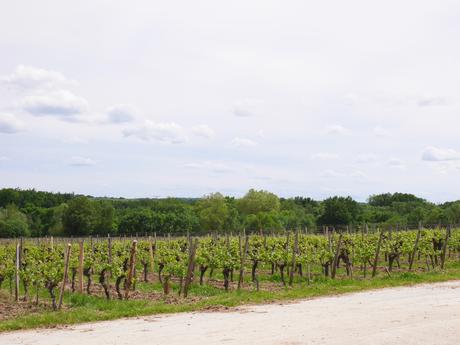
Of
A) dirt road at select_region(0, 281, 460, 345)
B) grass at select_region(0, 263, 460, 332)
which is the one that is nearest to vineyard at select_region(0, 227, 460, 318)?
grass at select_region(0, 263, 460, 332)

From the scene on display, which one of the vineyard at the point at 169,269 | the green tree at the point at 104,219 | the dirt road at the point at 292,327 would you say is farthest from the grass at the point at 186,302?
the green tree at the point at 104,219

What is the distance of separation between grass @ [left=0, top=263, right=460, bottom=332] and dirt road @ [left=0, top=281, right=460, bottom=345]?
72 cm

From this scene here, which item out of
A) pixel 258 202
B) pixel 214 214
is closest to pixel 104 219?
pixel 214 214

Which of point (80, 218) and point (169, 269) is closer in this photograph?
point (169, 269)

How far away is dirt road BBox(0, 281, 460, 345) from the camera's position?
9.67m

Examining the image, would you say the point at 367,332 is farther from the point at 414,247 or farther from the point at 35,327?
the point at 414,247

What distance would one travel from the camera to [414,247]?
79.7 feet

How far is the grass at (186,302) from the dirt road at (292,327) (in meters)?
0.72

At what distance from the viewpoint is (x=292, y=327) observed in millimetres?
10891

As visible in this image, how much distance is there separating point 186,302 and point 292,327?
5.03 meters

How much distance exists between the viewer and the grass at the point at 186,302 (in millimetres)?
12836

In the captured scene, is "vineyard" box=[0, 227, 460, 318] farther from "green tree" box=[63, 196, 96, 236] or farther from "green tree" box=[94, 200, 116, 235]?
"green tree" box=[94, 200, 116, 235]

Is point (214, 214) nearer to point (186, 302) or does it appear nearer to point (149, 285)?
point (149, 285)

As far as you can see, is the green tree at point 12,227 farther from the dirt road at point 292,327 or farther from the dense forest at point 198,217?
the dirt road at point 292,327
